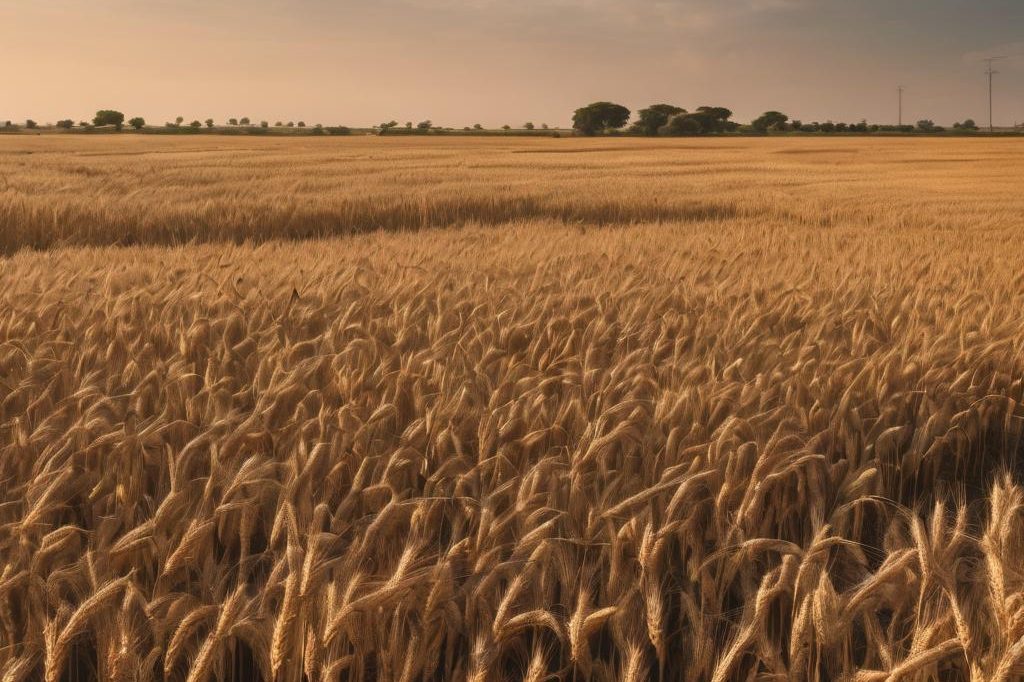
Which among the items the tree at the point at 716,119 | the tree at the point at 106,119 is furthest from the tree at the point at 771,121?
the tree at the point at 106,119

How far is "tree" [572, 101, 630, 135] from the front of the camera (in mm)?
86500

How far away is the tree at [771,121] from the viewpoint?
3278 inches

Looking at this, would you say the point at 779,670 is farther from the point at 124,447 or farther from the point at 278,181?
the point at 278,181

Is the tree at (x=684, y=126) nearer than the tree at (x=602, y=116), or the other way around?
the tree at (x=684, y=126)

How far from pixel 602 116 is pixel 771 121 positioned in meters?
17.0

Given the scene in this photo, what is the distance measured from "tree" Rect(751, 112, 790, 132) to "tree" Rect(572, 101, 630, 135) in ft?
43.4

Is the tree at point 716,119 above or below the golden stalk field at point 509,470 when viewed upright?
above

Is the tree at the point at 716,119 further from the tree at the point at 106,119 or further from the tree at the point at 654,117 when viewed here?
the tree at the point at 106,119

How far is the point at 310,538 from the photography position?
61.8 inches

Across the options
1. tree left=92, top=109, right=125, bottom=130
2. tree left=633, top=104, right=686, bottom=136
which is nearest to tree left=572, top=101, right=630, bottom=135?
tree left=633, top=104, right=686, bottom=136

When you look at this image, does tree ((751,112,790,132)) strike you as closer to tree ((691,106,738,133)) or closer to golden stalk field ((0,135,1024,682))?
tree ((691,106,738,133))

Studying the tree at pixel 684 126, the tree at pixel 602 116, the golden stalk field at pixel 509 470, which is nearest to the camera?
the golden stalk field at pixel 509 470

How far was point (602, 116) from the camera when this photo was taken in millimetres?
87500

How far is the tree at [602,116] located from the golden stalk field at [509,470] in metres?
83.4
